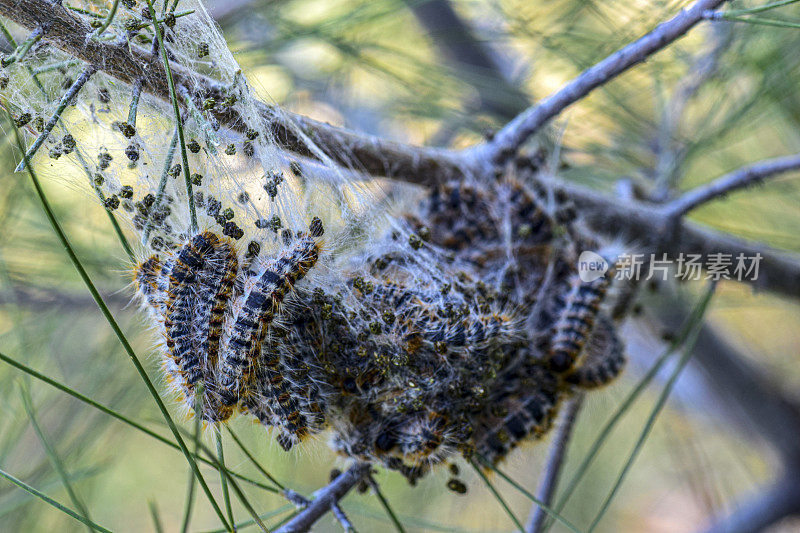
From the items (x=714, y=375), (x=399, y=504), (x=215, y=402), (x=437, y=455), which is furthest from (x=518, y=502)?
(x=215, y=402)

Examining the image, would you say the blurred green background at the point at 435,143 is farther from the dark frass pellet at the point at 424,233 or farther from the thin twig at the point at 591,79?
the dark frass pellet at the point at 424,233

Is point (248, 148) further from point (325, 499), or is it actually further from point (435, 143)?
point (435, 143)

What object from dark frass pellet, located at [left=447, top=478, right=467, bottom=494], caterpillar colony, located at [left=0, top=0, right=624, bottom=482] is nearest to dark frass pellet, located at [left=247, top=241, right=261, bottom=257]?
caterpillar colony, located at [left=0, top=0, right=624, bottom=482]

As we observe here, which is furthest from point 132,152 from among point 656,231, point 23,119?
point 656,231

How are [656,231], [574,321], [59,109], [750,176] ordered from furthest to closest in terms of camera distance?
[656,231], [750,176], [574,321], [59,109]

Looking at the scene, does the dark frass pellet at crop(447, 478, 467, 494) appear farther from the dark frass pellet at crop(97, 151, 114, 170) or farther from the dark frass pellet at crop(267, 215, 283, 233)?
the dark frass pellet at crop(97, 151, 114, 170)

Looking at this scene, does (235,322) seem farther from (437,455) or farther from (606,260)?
(606,260)
